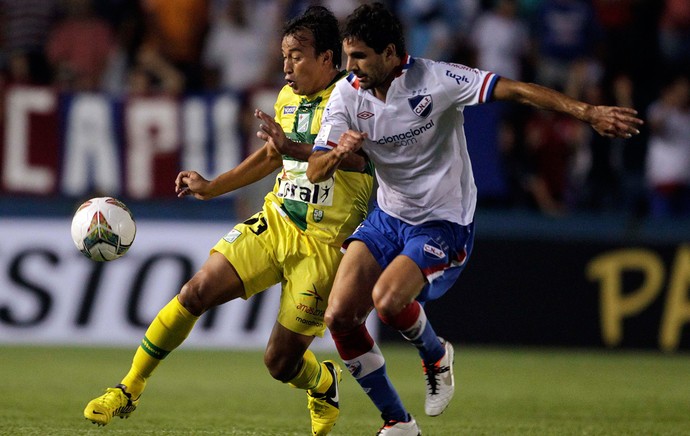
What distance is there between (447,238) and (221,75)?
296 inches

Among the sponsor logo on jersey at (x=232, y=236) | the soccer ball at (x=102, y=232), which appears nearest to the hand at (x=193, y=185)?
the sponsor logo on jersey at (x=232, y=236)

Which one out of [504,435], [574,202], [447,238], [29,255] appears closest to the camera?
[447,238]

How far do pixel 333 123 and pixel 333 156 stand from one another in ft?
1.22

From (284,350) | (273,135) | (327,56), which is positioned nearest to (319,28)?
(327,56)

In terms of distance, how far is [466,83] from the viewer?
20.2 ft

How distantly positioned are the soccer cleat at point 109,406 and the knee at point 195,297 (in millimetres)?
566

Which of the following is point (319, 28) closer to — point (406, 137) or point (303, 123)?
Answer: point (303, 123)

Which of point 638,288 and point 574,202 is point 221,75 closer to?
point 574,202

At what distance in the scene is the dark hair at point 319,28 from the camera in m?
6.66

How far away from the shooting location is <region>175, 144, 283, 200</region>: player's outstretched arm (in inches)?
262

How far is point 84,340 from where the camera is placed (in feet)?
39.4

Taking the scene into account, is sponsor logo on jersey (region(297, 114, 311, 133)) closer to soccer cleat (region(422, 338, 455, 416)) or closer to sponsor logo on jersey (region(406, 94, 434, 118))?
sponsor logo on jersey (region(406, 94, 434, 118))

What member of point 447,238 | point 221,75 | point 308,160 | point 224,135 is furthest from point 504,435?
point 221,75

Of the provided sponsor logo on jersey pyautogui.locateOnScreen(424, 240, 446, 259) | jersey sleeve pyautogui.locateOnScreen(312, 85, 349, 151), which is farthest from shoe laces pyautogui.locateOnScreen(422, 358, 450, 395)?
jersey sleeve pyautogui.locateOnScreen(312, 85, 349, 151)
